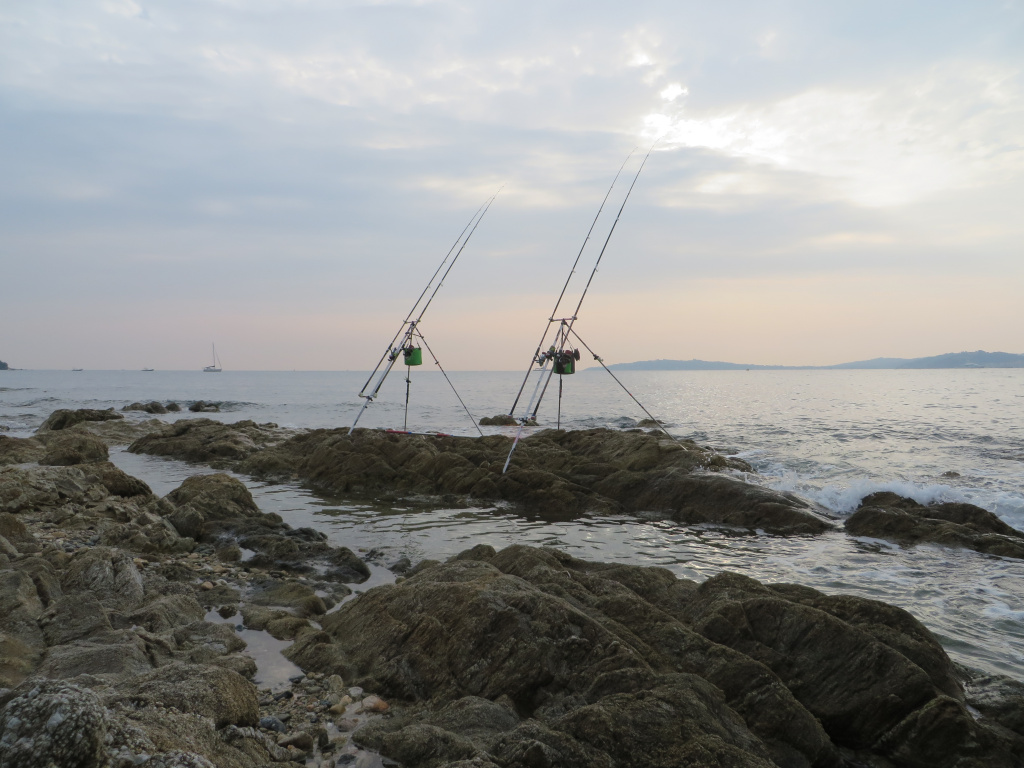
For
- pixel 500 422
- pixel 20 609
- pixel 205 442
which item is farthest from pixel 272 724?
pixel 500 422

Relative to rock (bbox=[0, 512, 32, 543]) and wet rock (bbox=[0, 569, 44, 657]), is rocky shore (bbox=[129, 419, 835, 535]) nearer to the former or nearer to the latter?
rock (bbox=[0, 512, 32, 543])

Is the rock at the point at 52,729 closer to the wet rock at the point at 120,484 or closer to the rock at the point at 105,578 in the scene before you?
the rock at the point at 105,578

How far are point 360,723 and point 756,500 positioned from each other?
29.4 ft

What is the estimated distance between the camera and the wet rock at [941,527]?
29.8ft

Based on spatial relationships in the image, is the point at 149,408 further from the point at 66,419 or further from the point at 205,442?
the point at 205,442

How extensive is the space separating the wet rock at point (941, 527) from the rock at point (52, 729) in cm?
1070

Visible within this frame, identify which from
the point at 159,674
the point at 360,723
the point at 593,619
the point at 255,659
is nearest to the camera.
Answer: the point at 159,674

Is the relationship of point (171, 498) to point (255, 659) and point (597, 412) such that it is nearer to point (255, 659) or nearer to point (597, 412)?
point (255, 659)

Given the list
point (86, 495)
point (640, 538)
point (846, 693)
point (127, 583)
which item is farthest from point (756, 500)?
point (86, 495)

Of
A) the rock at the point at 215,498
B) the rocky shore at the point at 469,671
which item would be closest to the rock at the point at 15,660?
the rocky shore at the point at 469,671

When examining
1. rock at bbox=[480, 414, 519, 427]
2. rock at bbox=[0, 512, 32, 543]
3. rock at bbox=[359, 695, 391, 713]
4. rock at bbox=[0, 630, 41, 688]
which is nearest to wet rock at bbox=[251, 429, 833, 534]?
rock at bbox=[0, 512, 32, 543]

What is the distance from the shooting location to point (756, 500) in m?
11.0

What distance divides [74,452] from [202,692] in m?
13.4

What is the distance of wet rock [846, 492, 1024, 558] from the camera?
9070mm
